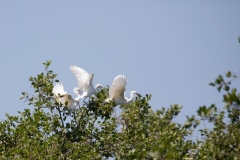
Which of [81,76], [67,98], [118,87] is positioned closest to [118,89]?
[118,87]

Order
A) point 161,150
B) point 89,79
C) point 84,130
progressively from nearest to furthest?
point 161,150 → point 84,130 → point 89,79

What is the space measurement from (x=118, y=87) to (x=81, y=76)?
1.70 meters

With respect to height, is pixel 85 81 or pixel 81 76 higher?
pixel 81 76

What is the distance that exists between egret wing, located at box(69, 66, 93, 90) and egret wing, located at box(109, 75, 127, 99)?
43.6 inches

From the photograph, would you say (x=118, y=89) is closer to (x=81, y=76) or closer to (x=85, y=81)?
(x=85, y=81)

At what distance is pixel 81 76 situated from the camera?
1533 centimetres

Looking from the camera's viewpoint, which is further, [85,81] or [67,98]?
[85,81]

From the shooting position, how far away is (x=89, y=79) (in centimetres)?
1501

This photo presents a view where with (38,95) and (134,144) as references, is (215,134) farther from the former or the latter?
(38,95)

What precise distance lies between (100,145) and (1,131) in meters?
2.00

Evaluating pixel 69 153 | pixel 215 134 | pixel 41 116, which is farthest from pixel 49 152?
pixel 215 134

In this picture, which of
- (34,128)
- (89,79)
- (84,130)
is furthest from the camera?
(89,79)

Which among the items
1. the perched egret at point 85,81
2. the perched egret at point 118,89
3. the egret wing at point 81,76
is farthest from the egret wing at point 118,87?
the egret wing at point 81,76

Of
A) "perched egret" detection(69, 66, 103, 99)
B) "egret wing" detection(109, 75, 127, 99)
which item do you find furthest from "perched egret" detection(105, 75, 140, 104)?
"perched egret" detection(69, 66, 103, 99)
